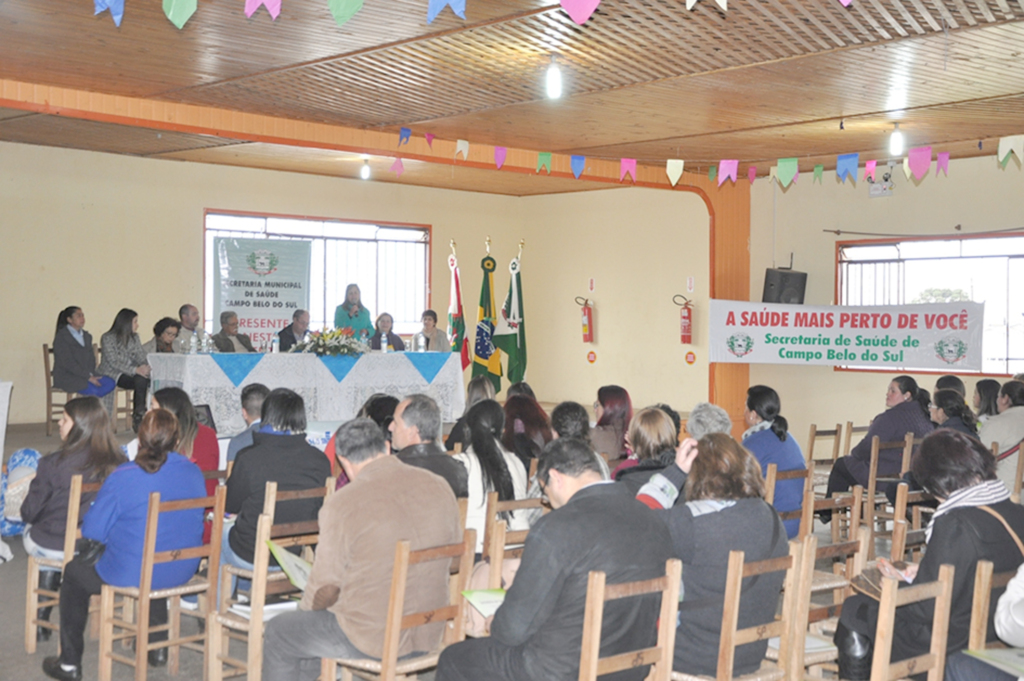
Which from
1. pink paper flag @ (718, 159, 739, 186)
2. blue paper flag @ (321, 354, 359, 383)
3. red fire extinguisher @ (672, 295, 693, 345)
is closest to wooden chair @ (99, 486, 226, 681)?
blue paper flag @ (321, 354, 359, 383)

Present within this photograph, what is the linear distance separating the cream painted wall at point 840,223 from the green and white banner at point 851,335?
0.62 meters

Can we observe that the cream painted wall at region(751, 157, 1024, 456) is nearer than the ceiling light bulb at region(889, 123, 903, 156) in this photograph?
No

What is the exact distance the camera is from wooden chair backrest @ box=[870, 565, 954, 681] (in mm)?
2424

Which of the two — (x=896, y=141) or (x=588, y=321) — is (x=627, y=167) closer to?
(x=896, y=141)

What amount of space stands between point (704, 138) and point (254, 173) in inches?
220

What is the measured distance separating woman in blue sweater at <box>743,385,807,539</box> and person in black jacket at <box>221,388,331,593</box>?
6.35 ft

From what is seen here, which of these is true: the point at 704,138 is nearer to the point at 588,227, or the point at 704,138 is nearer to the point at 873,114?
the point at 873,114

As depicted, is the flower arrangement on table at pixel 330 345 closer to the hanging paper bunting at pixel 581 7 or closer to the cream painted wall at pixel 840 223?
the cream painted wall at pixel 840 223

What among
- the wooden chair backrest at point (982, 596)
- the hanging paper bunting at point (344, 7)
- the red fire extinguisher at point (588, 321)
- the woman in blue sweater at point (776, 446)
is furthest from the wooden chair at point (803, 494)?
the red fire extinguisher at point (588, 321)

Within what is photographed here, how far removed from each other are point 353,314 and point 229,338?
5.20ft

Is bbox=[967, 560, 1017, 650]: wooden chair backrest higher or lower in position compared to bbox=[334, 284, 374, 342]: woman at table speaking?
lower

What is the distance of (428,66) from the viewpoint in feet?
20.7

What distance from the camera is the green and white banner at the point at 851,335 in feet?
30.2

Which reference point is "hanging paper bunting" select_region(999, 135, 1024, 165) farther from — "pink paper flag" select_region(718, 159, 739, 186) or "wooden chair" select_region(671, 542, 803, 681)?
"wooden chair" select_region(671, 542, 803, 681)
